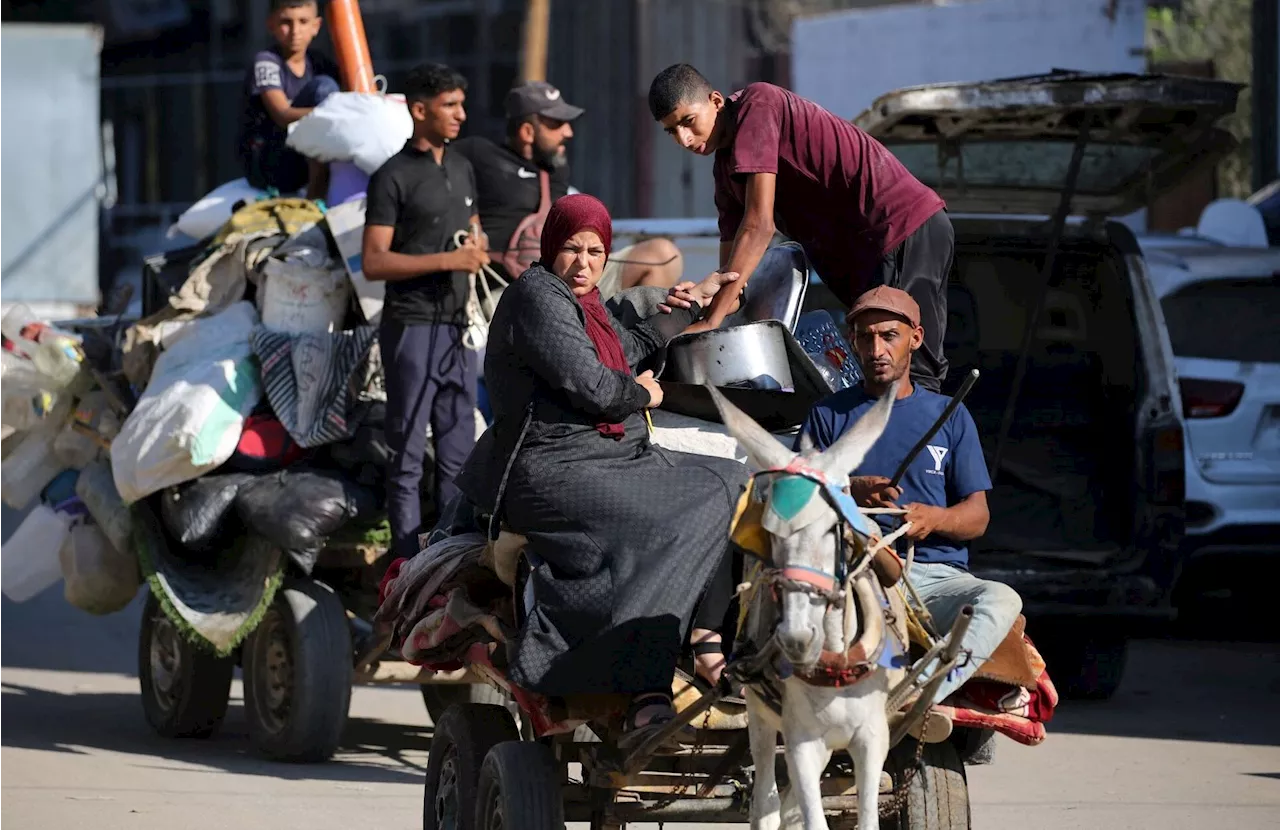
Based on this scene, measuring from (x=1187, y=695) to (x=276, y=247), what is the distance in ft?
16.9

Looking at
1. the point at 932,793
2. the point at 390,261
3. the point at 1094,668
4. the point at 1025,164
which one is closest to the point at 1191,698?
the point at 1094,668

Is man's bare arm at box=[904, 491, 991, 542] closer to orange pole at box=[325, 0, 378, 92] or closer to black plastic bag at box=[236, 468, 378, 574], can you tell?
black plastic bag at box=[236, 468, 378, 574]

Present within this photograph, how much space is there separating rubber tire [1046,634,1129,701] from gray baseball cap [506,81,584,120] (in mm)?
3764

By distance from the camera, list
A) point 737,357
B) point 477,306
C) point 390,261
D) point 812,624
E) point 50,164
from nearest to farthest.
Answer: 1. point 812,624
2. point 737,357
3. point 390,261
4. point 477,306
5. point 50,164

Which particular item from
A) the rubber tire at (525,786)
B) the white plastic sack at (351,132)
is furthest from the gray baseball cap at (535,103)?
the rubber tire at (525,786)

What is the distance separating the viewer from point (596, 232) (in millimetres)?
5887

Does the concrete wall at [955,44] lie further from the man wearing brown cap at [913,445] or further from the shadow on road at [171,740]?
the man wearing brown cap at [913,445]

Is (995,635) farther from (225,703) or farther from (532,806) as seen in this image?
(225,703)

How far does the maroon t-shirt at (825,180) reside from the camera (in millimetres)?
6461

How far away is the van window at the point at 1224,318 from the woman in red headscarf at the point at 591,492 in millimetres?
5184

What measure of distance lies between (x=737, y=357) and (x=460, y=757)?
1384 mm

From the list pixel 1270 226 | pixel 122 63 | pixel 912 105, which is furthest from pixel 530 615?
pixel 122 63

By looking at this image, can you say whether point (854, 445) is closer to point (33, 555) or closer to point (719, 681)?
point (719, 681)

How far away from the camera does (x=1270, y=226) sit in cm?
1344
